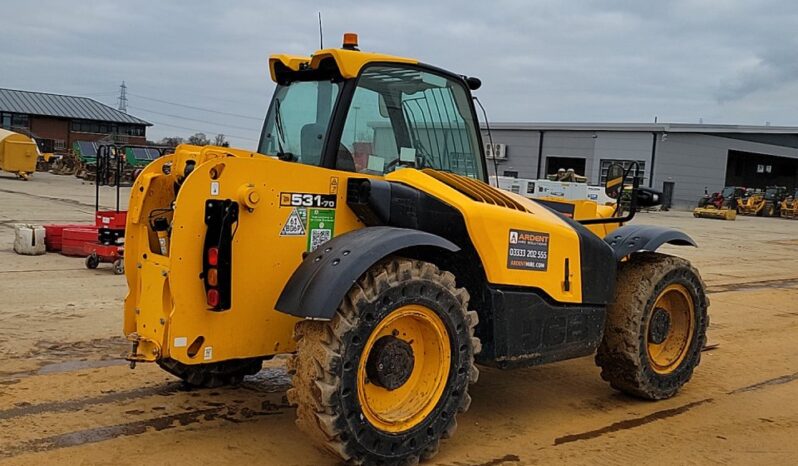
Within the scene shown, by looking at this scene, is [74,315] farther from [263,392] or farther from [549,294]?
[549,294]

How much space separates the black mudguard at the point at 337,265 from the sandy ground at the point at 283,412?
1000 mm

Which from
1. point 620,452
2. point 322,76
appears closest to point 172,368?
point 322,76

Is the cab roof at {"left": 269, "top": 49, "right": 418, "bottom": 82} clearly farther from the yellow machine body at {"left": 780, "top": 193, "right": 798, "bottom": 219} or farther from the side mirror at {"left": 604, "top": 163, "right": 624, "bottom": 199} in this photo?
the yellow machine body at {"left": 780, "top": 193, "right": 798, "bottom": 219}

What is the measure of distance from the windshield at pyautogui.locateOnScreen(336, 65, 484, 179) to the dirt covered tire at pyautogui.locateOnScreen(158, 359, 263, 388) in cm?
168

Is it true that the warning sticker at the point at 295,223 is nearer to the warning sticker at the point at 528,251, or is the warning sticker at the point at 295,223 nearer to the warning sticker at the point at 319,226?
the warning sticker at the point at 319,226

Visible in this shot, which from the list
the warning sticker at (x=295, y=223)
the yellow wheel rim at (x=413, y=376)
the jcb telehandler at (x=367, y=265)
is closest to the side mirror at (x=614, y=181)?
the jcb telehandler at (x=367, y=265)

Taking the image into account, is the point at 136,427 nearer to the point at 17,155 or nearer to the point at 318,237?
the point at 318,237

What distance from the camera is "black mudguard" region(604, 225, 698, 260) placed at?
5566 mm

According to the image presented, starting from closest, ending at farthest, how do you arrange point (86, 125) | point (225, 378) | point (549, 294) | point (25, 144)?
point (549, 294), point (225, 378), point (25, 144), point (86, 125)

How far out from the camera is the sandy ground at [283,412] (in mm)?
4281

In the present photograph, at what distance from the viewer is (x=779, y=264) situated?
17109 mm

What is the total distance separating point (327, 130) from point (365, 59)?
0.49 metres

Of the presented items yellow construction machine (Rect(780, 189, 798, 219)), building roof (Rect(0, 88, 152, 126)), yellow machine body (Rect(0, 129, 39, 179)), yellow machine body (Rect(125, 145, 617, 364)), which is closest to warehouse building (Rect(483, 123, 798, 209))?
yellow construction machine (Rect(780, 189, 798, 219))

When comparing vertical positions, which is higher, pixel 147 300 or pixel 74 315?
pixel 147 300
